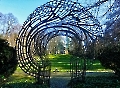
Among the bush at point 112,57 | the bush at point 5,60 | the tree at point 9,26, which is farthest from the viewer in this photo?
the tree at point 9,26

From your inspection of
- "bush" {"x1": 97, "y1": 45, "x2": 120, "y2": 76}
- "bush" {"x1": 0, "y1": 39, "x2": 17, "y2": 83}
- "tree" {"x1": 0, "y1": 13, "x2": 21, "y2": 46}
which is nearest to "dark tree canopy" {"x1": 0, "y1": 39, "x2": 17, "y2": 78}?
"bush" {"x1": 0, "y1": 39, "x2": 17, "y2": 83}

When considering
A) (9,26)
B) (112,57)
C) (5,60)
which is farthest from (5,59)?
(9,26)

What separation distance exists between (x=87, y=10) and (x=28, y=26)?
2620 mm

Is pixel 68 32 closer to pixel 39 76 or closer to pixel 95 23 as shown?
pixel 95 23

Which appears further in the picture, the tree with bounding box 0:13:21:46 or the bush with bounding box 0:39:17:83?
the tree with bounding box 0:13:21:46

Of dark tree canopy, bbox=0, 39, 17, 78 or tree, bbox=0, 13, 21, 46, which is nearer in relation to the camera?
dark tree canopy, bbox=0, 39, 17, 78

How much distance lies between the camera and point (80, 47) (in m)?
12.7

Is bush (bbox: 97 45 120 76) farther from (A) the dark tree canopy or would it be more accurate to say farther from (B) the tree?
(B) the tree

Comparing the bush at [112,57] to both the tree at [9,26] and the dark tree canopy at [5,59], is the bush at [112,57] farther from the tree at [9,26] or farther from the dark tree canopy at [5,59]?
the tree at [9,26]

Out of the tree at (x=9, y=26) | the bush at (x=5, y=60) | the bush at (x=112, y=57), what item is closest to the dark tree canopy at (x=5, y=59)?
the bush at (x=5, y=60)

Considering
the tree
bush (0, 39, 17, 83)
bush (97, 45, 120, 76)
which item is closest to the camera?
bush (0, 39, 17, 83)

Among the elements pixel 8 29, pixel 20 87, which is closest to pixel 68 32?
pixel 20 87

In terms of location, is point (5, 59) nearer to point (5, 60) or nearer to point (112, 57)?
point (5, 60)

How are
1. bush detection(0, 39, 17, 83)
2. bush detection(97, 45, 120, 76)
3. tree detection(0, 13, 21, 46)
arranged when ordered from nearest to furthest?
1. bush detection(0, 39, 17, 83)
2. bush detection(97, 45, 120, 76)
3. tree detection(0, 13, 21, 46)
